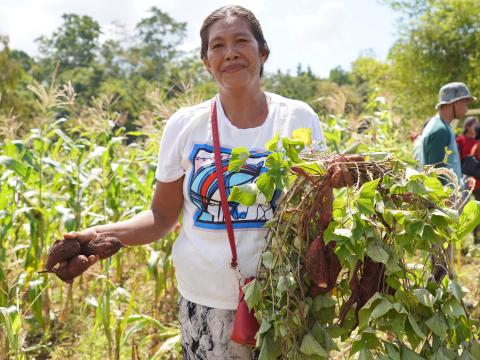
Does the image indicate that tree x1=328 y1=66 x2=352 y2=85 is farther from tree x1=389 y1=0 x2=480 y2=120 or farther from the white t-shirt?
the white t-shirt

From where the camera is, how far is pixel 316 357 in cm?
114

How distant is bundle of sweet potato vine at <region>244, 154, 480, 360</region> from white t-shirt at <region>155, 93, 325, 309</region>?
0.13 m

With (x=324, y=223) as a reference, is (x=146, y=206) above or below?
below

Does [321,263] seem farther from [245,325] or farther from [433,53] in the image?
[433,53]

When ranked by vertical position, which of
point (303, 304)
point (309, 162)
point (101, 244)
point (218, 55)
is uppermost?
point (218, 55)

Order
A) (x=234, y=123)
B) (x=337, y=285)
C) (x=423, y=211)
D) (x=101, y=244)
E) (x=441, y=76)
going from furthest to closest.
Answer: (x=441, y=76)
(x=234, y=123)
(x=101, y=244)
(x=337, y=285)
(x=423, y=211)

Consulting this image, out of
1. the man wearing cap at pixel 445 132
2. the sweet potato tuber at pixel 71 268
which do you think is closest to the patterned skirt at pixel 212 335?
the sweet potato tuber at pixel 71 268

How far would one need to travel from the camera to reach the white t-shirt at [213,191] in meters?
→ 1.37

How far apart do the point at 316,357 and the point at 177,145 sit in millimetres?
662

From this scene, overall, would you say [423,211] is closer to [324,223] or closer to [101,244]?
[324,223]

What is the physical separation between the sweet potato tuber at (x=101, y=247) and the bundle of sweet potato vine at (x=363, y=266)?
1.19 feet

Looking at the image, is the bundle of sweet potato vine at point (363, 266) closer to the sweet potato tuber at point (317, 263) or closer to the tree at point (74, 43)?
the sweet potato tuber at point (317, 263)

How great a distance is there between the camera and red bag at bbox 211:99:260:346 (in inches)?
49.9

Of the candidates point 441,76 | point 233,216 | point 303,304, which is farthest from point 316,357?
point 441,76
